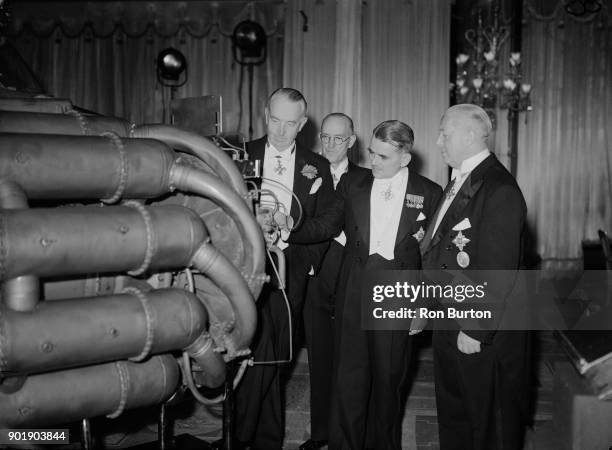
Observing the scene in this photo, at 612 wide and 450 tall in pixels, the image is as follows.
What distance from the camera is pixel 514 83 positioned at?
7.60 metres

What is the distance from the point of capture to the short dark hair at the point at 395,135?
2.83 meters

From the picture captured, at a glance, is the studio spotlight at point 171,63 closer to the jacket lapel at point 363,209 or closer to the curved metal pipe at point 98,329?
the jacket lapel at point 363,209

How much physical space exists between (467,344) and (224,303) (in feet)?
3.71

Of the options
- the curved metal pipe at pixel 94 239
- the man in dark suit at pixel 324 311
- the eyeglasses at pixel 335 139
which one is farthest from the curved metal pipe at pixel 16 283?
the eyeglasses at pixel 335 139

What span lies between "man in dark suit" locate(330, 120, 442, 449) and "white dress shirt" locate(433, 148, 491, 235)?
0.46ft

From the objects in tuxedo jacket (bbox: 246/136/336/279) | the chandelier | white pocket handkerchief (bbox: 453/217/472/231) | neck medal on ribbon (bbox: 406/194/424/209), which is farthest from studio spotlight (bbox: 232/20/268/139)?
white pocket handkerchief (bbox: 453/217/472/231)

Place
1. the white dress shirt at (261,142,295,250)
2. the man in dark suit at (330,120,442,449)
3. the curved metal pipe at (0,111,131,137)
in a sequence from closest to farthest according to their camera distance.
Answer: the curved metal pipe at (0,111,131,137) < the man in dark suit at (330,120,442,449) < the white dress shirt at (261,142,295,250)

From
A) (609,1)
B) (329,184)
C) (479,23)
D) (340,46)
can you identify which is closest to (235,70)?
(340,46)

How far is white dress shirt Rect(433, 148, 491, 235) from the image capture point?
2.68m

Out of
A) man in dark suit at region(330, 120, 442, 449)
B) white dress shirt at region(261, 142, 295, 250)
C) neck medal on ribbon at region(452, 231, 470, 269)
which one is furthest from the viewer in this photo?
white dress shirt at region(261, 142, 295, 250)

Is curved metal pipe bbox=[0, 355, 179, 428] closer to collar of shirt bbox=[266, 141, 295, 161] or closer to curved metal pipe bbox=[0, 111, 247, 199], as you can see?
curved metal pipe bbox=[0, 111, 247, 199]

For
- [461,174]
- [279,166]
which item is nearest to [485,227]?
[461,174]

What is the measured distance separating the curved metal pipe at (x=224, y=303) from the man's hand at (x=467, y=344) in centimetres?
103

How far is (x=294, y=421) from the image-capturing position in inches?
143
